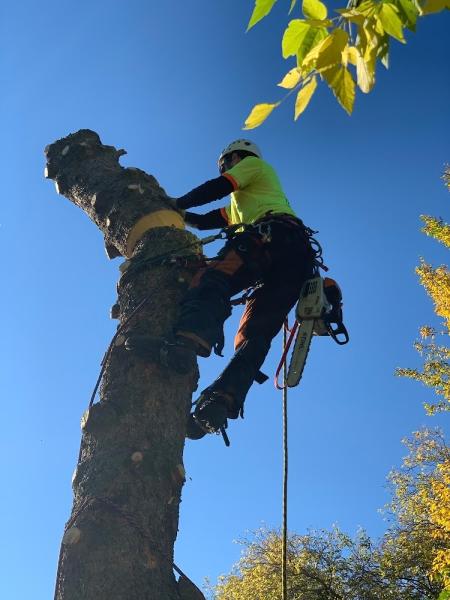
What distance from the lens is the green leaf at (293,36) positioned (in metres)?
1.33

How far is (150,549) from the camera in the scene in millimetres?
2119

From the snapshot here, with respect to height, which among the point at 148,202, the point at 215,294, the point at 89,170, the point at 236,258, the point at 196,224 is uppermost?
the point at 196,224

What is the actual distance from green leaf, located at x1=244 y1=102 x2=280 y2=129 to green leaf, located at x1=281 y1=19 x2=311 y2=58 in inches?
4.4

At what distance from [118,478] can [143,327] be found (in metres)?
0.80

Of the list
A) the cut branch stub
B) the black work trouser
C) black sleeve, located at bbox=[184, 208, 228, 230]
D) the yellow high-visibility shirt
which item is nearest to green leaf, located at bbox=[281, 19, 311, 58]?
the black work trouser

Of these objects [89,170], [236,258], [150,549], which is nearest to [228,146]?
[89,170]

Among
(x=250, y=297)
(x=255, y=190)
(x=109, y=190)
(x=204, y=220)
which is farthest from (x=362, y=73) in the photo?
(x=204, y=220)

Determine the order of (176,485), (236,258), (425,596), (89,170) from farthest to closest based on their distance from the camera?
(425,596) → (89,170) → (236,258) → (176,485)

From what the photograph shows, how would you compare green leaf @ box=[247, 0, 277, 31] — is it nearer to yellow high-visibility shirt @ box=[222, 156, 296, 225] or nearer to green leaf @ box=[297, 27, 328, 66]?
green leaf @ box=[297, 27, 328, 66]

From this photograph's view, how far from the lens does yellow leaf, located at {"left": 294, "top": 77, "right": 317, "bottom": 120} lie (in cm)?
136

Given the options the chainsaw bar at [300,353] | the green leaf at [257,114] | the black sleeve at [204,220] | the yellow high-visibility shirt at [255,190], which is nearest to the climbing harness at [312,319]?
the chainsaw bar at [300,353]

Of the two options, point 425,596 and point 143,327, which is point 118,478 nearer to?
point 143,327

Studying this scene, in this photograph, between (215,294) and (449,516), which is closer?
(215,294)

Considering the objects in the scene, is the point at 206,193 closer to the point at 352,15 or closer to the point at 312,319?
the point at 312,319
